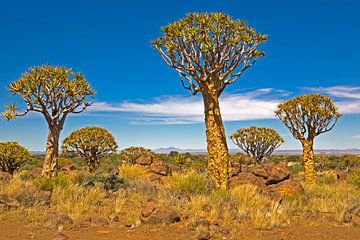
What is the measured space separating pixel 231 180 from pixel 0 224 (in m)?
8.10

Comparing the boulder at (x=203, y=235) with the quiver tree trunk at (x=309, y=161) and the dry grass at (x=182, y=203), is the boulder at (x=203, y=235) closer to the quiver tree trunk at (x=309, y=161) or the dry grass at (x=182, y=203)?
the dry grass at (x=182, y=203)

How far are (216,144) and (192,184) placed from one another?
1530 millimetres

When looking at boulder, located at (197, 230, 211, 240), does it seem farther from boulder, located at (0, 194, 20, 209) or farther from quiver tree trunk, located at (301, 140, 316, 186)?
quiver tree trunk, located at (301, 140, 316, 186)

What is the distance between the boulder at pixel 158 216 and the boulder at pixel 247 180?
516cm

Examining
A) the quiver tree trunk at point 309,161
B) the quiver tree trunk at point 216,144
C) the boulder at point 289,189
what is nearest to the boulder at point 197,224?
the quiver tree trunk at point 216,144

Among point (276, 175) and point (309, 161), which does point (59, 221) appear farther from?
point (309, 161)

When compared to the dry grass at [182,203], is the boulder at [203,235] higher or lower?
lower

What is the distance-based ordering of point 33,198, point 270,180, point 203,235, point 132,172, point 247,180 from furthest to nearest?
point 132,172 < point 270,180 < point 247,180 < point 33,198 < point 203,235

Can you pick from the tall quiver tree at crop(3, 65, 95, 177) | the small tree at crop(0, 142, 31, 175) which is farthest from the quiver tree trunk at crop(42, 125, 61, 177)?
the small tree at crop(0, 142, 31, 175)

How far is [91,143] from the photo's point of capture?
73.0 ft

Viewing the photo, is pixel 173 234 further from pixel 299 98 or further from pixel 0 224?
pixel 299 98

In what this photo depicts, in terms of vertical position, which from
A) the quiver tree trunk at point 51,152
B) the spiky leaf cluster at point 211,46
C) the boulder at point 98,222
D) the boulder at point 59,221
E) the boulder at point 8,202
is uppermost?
the spiky leaf cluster at point 211,46

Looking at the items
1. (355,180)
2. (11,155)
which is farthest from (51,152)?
(11,155)

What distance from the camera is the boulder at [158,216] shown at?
25.5ft
